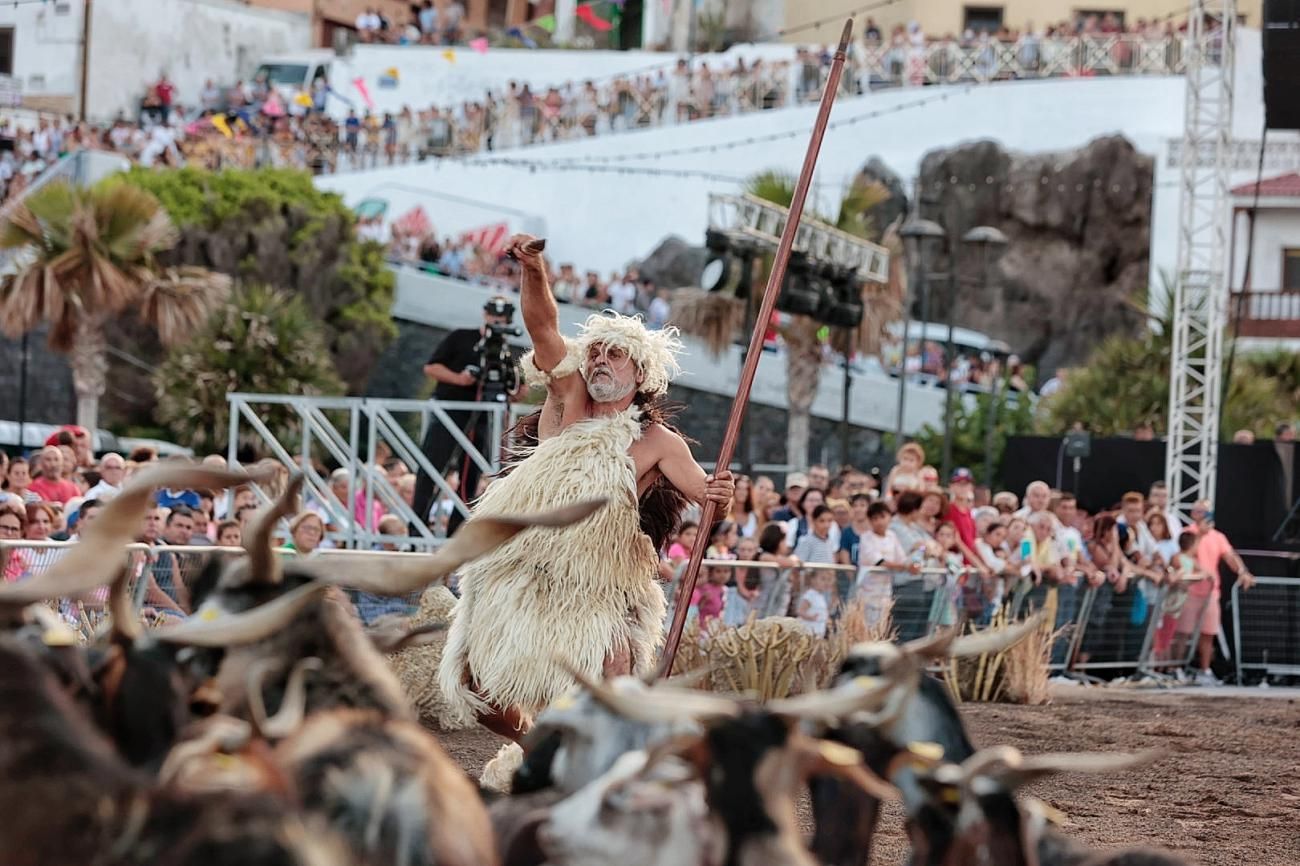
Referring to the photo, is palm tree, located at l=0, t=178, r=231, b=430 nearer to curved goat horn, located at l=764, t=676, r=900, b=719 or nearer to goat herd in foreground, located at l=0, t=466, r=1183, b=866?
goat herd in foreground, located at l=0, t=466, r=1183, b=866

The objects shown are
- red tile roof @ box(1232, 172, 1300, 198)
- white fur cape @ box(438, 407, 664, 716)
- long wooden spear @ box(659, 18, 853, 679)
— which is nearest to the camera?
white fur cape @ box(438, 407, 664, 716)

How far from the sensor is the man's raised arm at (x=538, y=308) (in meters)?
6.78

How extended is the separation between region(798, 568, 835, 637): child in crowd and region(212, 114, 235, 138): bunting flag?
2599cm

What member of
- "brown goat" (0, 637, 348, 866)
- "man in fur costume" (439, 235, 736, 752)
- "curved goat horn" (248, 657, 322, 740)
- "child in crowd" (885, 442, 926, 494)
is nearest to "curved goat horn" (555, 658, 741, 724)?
"curved goat horn" (248, 657, 322, 740)

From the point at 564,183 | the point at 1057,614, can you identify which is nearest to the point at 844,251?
the point at 1057,614

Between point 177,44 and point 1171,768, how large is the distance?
1597 inches

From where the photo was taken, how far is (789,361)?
89.4ft

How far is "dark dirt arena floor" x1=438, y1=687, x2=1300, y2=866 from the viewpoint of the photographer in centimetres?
757

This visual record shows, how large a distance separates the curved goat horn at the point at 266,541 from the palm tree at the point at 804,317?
61.9ft

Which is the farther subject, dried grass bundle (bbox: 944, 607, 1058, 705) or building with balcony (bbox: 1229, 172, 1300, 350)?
building with balcony (bbox: 1229, 172, 1300, 350)

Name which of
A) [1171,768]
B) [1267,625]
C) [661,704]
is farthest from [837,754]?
[1267,625]

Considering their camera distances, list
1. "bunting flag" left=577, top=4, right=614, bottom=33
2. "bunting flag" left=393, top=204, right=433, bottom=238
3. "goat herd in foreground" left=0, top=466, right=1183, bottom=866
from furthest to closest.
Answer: "bunting flag" left=577, top=4, right=614, bottom=33
"bunting flag" left=393, top=204, right=433, bottom=238
"goat herd in foreground" left=0, top=466, right=1183, bottom=866

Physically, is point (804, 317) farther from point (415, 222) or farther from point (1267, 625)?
point (415, 222)

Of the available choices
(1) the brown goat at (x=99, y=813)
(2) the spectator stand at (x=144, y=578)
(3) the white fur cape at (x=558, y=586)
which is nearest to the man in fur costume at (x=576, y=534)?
(3) the white fur cape at (x=558, y=586)
